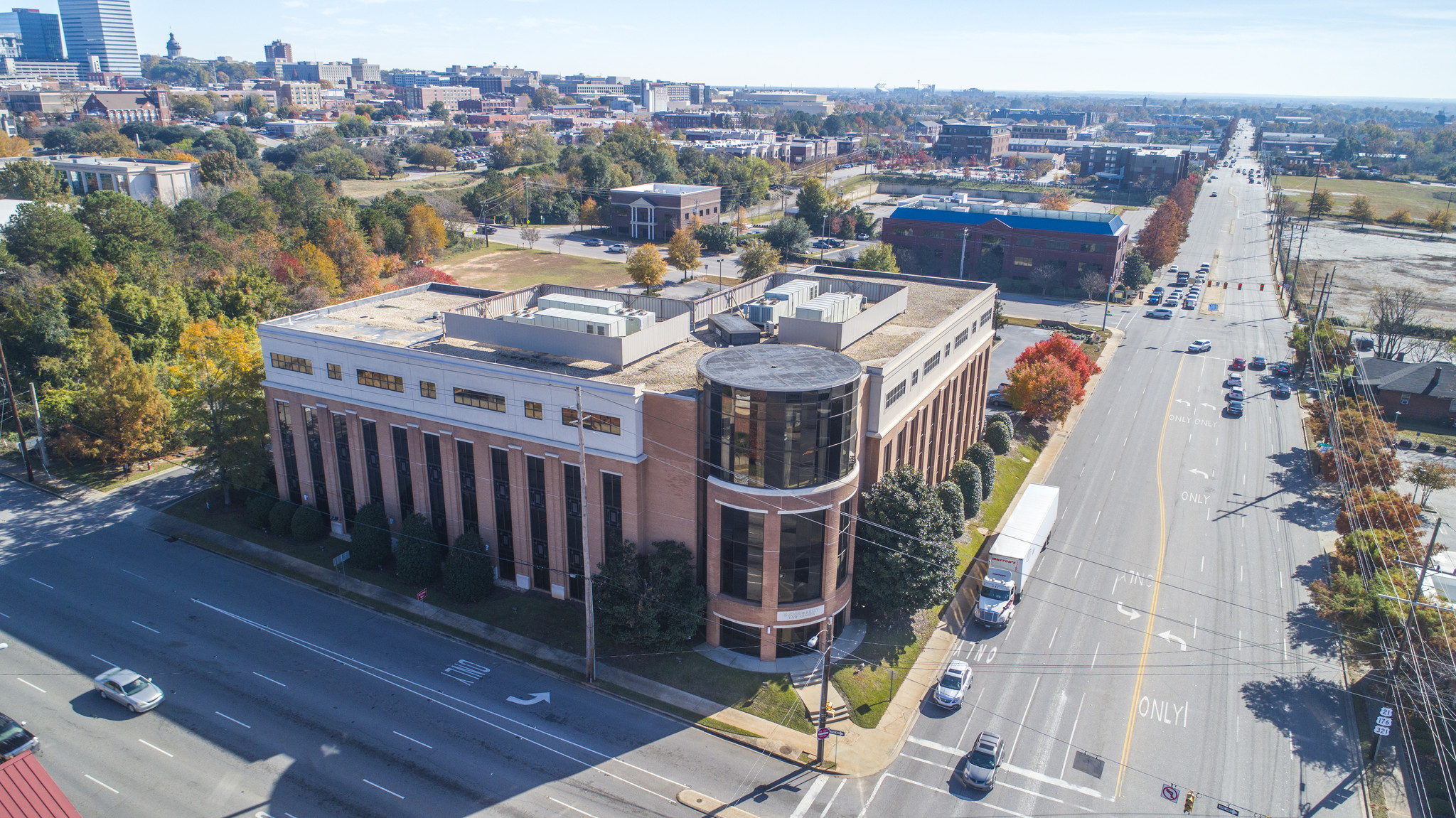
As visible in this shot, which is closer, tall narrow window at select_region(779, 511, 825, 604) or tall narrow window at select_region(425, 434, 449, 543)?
tall narrow window at select_region(779, 511, 825, 604)

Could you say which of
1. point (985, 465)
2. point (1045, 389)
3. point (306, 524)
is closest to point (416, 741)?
A: point (306, 524)

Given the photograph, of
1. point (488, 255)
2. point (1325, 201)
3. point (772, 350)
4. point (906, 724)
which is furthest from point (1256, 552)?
point (1325, 201)

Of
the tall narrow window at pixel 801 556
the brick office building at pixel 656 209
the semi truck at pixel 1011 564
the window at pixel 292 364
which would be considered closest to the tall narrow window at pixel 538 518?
the tall narrow window at pixel 801 556

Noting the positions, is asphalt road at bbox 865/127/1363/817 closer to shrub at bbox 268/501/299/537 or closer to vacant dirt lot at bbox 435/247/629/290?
shrub at bbox 268/501/299/537

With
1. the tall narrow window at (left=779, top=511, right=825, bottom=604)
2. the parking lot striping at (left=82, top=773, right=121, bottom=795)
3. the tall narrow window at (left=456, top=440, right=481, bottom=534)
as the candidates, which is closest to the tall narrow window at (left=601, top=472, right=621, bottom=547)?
the tall narrow window at (left=456, top=440, right=481, bottom=534)

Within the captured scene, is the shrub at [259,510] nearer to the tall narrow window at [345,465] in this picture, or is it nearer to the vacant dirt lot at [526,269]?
the tall narrow window at [345,465]

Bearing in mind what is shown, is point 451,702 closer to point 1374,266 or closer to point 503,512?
point 503,512

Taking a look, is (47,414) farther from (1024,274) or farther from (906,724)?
(1024,274)
